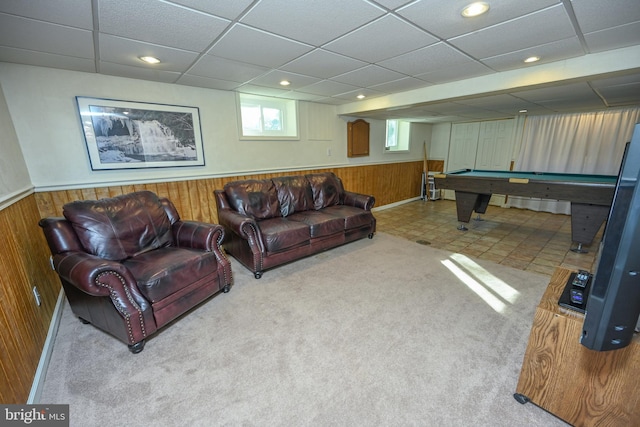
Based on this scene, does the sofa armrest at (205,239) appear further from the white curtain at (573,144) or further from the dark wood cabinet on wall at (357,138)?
the white curtain at (573,144)

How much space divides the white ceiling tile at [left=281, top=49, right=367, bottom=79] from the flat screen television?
6.46 ft

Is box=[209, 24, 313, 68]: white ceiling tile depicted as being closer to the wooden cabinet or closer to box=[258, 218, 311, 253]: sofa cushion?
box=[258, 218, 311, 253]: sofa cushion

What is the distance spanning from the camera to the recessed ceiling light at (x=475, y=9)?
1463 millimetres

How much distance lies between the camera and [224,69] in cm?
253

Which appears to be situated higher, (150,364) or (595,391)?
(595,391)

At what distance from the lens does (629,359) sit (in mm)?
1085

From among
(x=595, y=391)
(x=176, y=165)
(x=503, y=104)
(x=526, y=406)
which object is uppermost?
(x=503, y=104)

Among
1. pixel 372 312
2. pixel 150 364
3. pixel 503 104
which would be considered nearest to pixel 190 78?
pixel 150 364

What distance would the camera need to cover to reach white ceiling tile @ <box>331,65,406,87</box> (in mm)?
2607

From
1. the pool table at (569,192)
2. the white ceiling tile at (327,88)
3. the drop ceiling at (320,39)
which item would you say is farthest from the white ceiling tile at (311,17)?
the pool table at (569,192)

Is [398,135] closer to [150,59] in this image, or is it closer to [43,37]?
[150,59]

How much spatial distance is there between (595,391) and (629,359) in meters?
0.21

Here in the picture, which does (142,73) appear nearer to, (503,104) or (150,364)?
(150,364)

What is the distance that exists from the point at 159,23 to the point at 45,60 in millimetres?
1406
